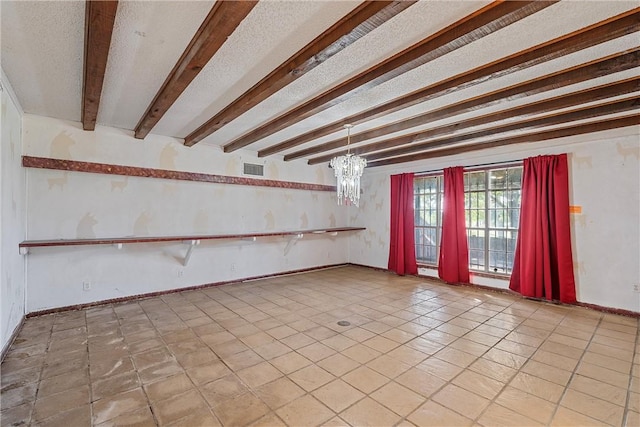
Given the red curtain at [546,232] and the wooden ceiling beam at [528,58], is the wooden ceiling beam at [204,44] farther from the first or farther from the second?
the red curtain at [546,232]

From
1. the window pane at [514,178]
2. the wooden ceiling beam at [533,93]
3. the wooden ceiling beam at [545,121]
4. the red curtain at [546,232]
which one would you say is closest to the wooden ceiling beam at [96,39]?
the wooden ceiling beam at [533,93]

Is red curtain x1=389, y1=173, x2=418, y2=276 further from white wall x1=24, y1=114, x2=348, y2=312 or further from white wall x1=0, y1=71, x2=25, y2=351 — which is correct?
white wall x1=0, y1=71, x2=25, y2=351

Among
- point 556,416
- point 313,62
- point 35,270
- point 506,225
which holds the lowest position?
point 556,416

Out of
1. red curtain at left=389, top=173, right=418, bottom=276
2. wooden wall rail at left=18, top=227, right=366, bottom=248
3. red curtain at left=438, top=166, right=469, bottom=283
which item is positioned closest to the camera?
wooden wall rail at left=18, top=227, right=366, bottom=248

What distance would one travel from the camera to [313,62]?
7.44 ft

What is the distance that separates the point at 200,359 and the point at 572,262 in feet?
17.4

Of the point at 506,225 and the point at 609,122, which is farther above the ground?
the point at 609,122

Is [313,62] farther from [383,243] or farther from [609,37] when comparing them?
[383,243]

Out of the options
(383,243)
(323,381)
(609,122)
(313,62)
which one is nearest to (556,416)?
(323,381)

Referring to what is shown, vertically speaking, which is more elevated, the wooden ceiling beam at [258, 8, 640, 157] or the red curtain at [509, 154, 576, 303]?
the wooden ceiling beam at [258, 8, 640, 157]

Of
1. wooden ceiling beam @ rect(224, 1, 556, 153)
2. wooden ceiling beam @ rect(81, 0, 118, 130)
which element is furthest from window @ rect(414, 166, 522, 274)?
wooden ceiling beam @ rect(81, 0, 118, 130)

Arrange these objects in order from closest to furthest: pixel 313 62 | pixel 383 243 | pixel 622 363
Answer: pixel 313 62
pixel 622 363
pixel 383 243

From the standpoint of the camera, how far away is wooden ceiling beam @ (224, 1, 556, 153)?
173 cm

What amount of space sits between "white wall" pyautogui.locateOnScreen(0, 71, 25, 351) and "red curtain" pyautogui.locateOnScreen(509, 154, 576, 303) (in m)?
6.67
